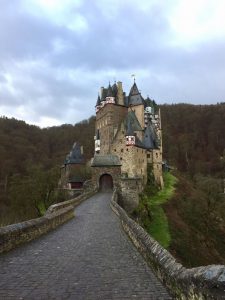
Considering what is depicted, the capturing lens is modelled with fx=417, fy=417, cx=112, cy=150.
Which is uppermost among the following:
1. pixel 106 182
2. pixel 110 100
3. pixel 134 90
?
pixel 134 90

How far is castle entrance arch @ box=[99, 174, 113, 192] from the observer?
48125 mm

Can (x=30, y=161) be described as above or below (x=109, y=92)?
below

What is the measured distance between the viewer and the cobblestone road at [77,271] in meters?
6.96

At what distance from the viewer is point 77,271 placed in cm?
871

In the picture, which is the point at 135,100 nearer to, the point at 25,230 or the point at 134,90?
the point at 134,90

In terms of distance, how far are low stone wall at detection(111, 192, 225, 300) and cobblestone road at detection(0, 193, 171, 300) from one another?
233 millimetres

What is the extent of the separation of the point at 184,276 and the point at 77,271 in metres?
3.37

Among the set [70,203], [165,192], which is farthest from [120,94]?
[70,203]

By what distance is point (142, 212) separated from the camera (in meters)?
Result: 40.9

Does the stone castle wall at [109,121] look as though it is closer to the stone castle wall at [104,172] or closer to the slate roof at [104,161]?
the slate roof at [104,161]

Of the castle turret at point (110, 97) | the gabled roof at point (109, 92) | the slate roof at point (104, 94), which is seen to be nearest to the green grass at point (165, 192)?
the castle turret at point (110, 97)

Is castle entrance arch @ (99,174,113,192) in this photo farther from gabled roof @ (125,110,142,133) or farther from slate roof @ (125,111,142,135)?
gabled roof @ (125,110,142,133)

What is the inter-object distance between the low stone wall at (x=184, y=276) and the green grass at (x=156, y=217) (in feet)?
76.2

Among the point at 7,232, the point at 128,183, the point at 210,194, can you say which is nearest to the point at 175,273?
the point at 7,232
